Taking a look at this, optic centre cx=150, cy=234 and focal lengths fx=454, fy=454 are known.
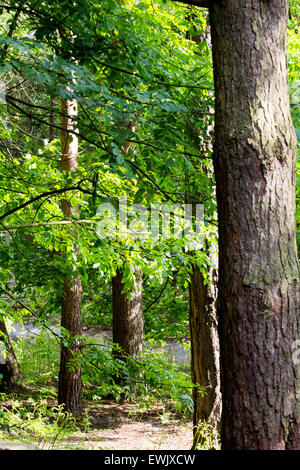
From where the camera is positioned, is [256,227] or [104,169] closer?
[256,227]

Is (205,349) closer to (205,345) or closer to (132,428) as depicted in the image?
(205,345)

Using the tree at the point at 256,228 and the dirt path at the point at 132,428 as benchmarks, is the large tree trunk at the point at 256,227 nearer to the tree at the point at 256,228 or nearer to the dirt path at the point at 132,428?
the tree at the point at 256,228

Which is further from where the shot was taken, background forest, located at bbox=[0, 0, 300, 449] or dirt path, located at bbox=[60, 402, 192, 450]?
dirt path, located at bbox=[60, 402, 192, 450]

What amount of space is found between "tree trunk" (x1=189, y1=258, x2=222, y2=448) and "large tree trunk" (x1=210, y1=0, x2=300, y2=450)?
3313mm

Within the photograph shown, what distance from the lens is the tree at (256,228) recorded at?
7.36ft

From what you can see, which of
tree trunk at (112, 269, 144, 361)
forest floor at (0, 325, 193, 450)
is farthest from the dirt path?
tree trunk at (112, 269, 144, 361)

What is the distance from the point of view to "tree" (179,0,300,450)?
224cm

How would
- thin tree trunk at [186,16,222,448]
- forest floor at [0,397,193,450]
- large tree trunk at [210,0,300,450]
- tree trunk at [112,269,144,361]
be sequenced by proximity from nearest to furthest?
large tree trunk at [210,0,300,450]
thin tree trunk at [186,16,222,448]
forest floor at [0,397,193,450]
tree trunk at [112,269,144,361]

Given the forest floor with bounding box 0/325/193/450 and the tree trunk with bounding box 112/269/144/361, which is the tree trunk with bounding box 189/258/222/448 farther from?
the tree trunk with bounding box 112/269/144/361

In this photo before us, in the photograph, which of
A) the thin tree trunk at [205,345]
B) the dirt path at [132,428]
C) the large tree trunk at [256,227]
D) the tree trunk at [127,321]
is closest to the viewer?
the large tree trunk at [256,227]

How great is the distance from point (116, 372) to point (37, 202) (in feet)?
6.29

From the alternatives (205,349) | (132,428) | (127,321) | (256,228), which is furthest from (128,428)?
(256,228)

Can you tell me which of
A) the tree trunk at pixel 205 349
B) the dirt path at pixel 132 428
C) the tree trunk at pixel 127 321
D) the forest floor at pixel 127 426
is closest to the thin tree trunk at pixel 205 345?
the tree trunk at pixel 205 349

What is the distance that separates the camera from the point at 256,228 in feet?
7.73
